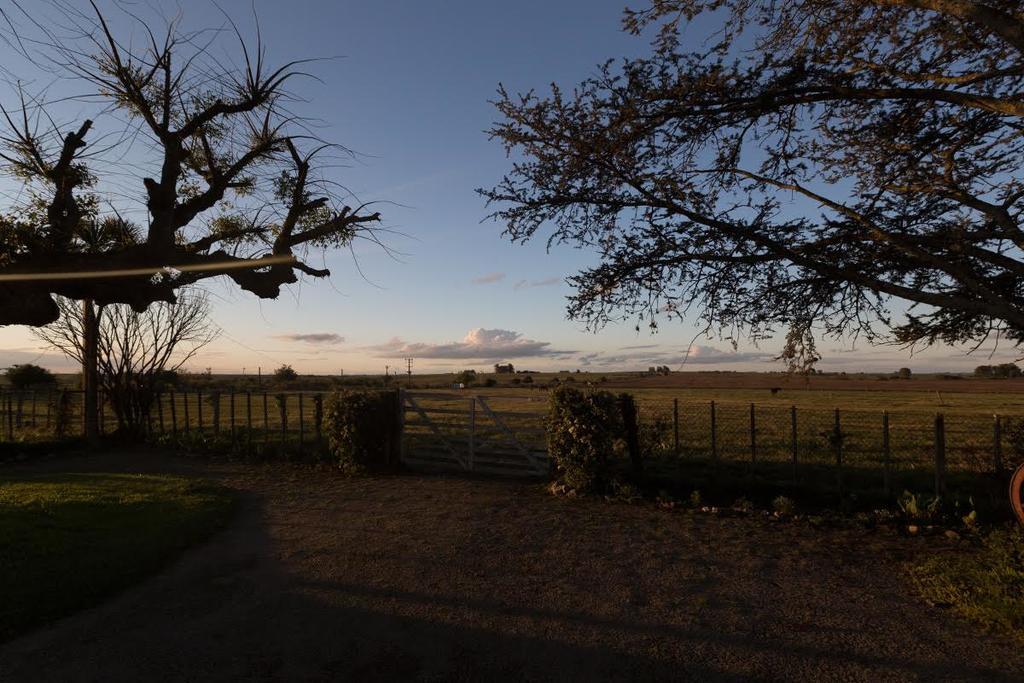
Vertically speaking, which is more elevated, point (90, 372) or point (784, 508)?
point (90, 372)

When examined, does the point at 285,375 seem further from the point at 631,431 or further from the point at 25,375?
the point at 631,431

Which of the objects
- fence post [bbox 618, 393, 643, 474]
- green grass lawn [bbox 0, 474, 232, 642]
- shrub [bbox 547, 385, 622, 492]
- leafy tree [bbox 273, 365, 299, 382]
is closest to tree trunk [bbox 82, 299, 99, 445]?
green grass lawn [bbox 0, 474, 232, 642]

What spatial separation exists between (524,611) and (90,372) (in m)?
18.7

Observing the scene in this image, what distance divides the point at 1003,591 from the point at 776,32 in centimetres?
608

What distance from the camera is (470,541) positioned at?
7.40 meters

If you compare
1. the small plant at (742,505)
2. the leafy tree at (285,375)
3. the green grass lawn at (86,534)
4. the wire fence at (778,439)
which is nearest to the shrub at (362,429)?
the wire fence at (778,439)

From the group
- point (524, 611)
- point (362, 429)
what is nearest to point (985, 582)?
point (524, 611)

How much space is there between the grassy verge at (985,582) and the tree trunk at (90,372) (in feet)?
69.4

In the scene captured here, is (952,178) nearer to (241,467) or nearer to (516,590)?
(516,590)

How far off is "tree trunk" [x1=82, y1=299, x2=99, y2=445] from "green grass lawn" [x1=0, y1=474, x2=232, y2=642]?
22.5ft

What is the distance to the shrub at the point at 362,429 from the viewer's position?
12.7 meters

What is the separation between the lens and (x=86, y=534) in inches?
291

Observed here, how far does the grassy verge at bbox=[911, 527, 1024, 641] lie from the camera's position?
4770 mm

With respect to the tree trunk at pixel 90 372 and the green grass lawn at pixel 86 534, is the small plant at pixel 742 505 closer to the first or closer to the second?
the green grass lawn at pixel 86 534
